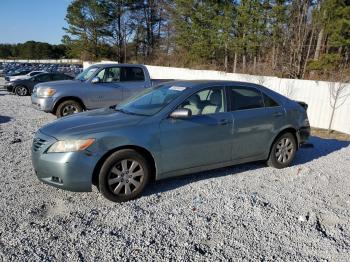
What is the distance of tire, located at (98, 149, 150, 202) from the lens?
4.07m

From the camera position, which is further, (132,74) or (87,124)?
(132,74)

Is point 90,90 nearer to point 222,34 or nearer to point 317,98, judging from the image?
point 317,98

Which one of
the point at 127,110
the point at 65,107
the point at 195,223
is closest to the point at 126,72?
the point at 65,107

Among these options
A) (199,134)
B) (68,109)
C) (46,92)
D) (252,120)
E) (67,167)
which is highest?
(252,120)

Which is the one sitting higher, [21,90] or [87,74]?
[87,74]

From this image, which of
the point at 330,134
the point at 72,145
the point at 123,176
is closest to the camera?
the point at 72,145

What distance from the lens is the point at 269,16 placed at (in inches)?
922

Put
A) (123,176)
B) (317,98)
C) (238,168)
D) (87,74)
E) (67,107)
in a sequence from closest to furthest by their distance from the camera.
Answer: (123,176)
(238,168)
(67,107)
(87,74)
(317,98)

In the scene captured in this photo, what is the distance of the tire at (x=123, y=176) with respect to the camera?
160 inches

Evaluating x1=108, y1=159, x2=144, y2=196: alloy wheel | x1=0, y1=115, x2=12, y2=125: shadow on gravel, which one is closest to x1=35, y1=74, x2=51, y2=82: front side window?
x1=0, y1=115, x2=12, y2=125: shadow on gravel

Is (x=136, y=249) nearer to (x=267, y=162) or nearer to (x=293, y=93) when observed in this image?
(x=267, y=162)

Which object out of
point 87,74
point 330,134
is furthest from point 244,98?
point 330,134

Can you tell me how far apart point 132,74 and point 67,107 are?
221cm

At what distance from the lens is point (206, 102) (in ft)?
16.0
